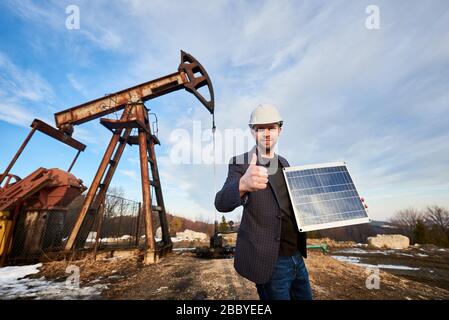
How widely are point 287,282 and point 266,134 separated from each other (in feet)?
4.09

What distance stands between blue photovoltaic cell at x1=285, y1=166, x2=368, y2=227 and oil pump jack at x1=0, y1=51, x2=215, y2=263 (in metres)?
7.78

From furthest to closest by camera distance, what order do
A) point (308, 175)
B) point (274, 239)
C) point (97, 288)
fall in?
point (97, 288)
point (308, 175)
point (274, 239)

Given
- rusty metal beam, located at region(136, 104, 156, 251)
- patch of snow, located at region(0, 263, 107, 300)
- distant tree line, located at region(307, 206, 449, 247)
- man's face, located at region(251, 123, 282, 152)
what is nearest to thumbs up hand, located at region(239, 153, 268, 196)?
man's face, located at region(251, 123, 282, 152)

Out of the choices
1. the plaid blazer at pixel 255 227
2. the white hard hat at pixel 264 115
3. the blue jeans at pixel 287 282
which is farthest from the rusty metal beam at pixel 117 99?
the blue jeans at pixel 287 282

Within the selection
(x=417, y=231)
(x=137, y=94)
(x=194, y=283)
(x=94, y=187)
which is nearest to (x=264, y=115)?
(x=194, y=283)

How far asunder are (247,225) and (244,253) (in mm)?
223

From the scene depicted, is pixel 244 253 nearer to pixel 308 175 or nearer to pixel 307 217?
pixel 307 217

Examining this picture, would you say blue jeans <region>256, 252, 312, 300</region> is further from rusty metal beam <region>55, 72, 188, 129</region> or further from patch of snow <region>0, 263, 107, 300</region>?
rusty metal beam <region>55, 72, 188, 129</region>

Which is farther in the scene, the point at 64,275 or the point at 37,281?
the point at 64,275

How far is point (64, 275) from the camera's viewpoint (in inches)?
245

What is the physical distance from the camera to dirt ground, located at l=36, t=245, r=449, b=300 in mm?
4672

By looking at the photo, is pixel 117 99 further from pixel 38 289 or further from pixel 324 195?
pixel 324 195

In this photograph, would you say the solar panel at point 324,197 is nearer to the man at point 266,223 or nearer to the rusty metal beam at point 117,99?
the man at point 266,223
